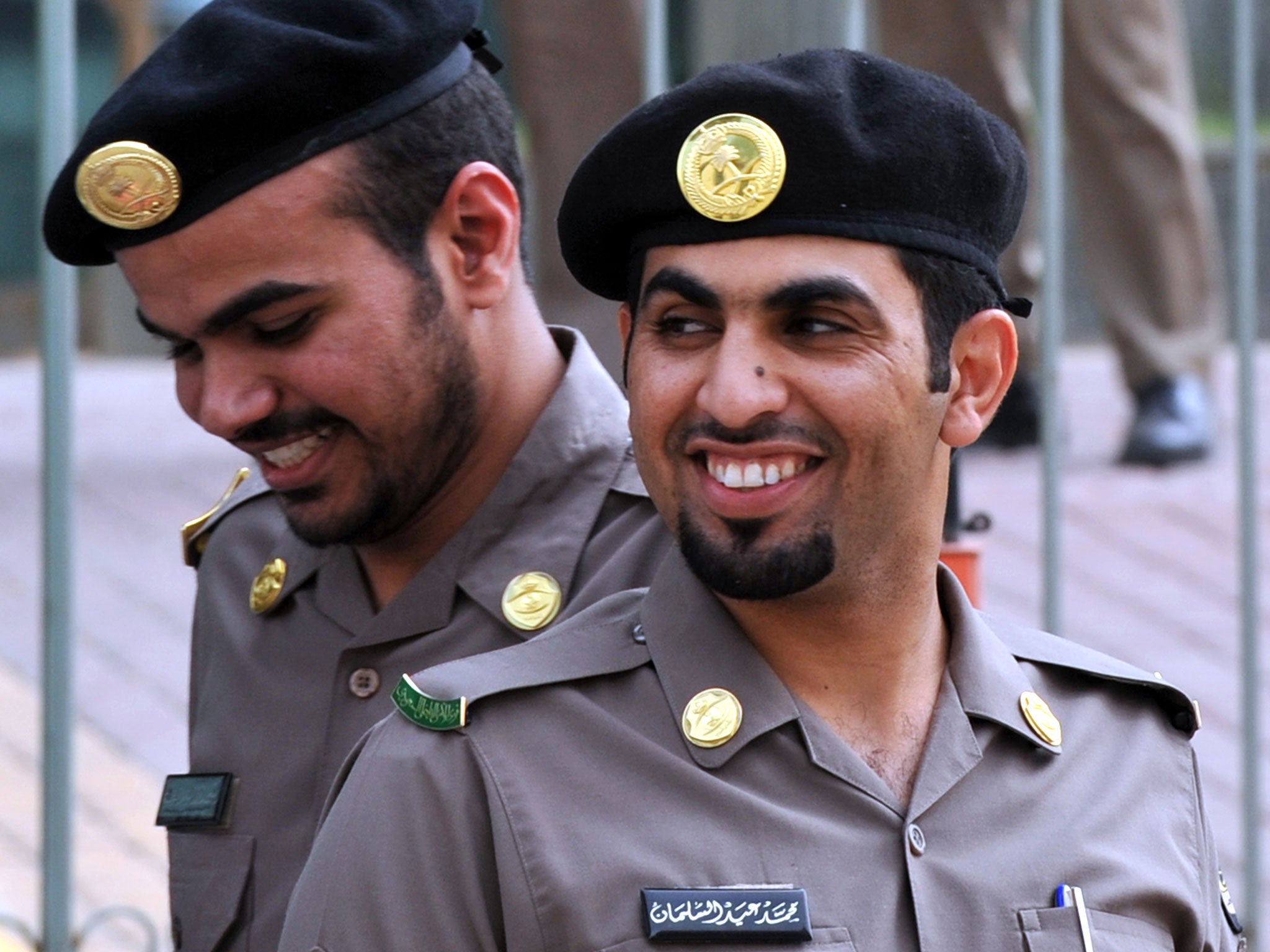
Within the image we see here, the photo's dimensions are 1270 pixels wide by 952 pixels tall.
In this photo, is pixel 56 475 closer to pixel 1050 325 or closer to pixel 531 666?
pixel 531 666

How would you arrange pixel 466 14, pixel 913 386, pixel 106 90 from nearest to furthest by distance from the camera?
pixel 913 386 < pixel 466 14 < pixel 106 90

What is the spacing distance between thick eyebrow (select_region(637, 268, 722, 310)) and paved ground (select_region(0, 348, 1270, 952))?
7.47 ft

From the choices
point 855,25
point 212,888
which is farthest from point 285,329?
point 855,25

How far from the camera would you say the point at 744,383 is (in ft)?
5.56

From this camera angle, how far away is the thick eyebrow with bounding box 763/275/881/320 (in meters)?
1.69

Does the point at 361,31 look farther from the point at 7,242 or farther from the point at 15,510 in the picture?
the point at 7,242

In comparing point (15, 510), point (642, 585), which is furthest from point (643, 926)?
point (15, 510)

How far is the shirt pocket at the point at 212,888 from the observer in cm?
208

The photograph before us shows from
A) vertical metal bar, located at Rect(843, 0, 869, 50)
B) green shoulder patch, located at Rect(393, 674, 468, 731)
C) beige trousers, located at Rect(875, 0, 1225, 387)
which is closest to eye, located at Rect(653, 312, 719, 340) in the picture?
green shoulder patch, located at Rect(393, 674, 468, 731)

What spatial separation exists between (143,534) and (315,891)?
3.52 meters

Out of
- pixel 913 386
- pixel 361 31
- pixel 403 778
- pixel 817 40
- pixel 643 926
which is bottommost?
pixel 643 926

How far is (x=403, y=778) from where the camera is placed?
164cm

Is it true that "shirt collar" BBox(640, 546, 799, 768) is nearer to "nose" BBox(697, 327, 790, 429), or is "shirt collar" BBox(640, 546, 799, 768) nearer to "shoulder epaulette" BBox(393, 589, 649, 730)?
"shoulder epaulette" BBox(393, 589, 649, 730)

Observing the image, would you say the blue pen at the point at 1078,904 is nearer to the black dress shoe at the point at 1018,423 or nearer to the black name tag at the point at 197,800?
the black name tag at the point at 197,800
